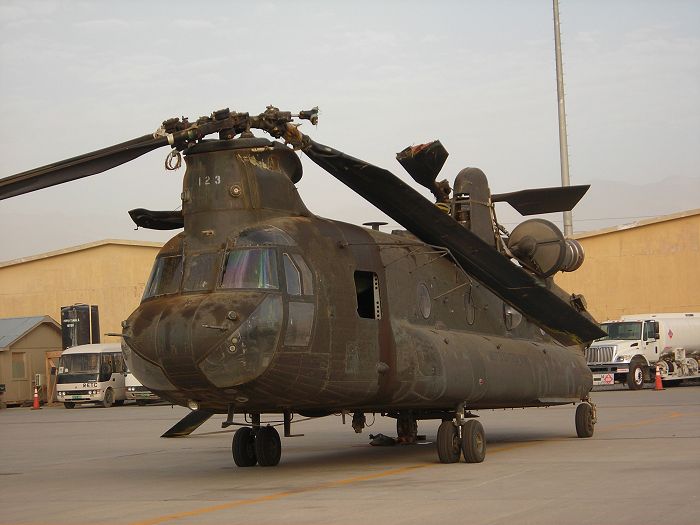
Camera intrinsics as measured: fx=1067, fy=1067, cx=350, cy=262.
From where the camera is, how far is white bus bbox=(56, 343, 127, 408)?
43094mm

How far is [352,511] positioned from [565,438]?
31.2 feet

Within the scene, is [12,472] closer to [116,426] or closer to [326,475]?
[326,475]

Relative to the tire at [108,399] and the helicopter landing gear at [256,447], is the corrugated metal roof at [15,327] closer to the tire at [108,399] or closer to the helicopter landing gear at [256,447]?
the tire at [108,399]

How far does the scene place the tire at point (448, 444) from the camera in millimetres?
15055

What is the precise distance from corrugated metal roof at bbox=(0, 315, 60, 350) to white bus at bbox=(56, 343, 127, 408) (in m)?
4.15

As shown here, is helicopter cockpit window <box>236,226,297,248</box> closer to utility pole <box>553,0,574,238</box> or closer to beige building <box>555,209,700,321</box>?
utility pole <box>553,0,574,238</box>

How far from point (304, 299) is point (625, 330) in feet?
100

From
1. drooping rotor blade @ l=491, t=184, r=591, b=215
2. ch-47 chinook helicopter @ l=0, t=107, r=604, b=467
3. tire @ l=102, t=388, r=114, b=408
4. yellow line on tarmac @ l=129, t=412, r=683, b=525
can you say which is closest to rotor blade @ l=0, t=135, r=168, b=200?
ch-47 chinook helicopter @ l=0, t=107, r=604, b=467

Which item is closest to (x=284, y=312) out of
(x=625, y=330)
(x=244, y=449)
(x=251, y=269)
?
(x=251, y=269)

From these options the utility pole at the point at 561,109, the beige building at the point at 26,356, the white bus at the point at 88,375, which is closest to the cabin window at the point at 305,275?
the utility pole at the point at 561,109

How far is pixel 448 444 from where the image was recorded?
49.4 feet

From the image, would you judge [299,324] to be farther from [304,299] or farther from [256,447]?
[256,447]

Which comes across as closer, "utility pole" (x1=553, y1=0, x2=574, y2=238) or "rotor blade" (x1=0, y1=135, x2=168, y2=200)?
"rotor blade" (x1=0, y1=135, x2=168, y2=200)

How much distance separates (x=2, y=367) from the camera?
46.4m
